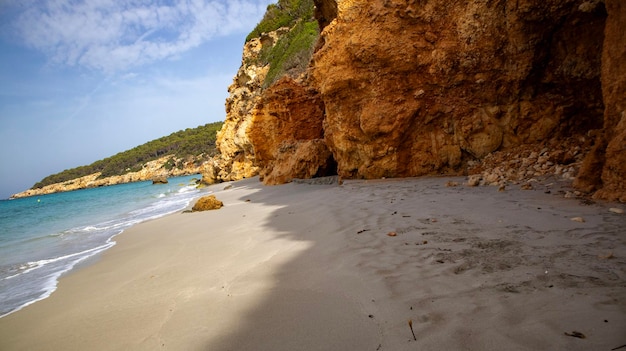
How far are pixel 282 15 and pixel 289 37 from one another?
21.6ft

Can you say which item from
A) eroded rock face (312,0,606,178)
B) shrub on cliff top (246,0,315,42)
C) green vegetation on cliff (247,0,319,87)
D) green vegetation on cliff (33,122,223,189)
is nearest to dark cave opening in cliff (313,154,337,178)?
eroded rock face (312,0,606,178)

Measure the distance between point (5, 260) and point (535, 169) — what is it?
35.7 feet

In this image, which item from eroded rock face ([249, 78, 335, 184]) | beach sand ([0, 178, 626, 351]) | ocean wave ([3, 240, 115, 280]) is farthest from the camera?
eroded rock face ([249, 78, 335, 184])

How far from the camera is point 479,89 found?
6746 millimetres

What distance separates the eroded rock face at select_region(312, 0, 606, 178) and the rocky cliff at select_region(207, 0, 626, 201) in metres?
0.02

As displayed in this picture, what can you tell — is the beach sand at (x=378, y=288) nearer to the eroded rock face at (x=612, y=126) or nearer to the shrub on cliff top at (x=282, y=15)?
the eroded rock face at (x=612, y=126)

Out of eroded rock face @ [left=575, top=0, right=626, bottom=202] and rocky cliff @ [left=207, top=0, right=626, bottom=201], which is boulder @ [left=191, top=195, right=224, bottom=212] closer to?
rocky cliff @ [left=207, top=0, right=626, bottom=201]

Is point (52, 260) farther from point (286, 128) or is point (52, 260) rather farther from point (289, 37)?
point (289, 37)

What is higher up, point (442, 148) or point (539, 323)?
point (442, 148)

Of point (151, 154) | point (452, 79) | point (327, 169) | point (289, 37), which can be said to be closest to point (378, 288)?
point (452, 79)

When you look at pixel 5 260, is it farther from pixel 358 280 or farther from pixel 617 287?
pixel 617 287

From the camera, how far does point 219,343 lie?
206cm

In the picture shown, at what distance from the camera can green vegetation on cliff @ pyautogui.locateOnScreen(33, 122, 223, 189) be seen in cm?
7544

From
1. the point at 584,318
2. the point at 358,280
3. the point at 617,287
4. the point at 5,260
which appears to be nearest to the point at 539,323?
the point at 584,318
